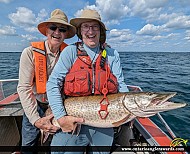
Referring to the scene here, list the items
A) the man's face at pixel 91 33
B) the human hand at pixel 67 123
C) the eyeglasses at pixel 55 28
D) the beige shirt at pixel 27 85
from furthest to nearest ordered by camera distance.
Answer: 1. the eyeglasses at pixel 55 28
2. the beige shirt at pixel 27 85
3. the man's face at pixel 91 33
4. the human hand at pixel 67 123

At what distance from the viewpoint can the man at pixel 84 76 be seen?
2.15 m

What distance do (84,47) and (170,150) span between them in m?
1.83

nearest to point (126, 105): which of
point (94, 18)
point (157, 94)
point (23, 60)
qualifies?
point (157, 94)

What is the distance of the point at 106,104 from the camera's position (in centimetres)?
234

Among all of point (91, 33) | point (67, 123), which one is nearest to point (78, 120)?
point (67, 123)

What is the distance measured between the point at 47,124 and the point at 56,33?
124cm

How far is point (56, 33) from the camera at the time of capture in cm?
257

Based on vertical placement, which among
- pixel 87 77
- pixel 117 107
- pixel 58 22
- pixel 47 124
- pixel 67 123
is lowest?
pixel 47 124

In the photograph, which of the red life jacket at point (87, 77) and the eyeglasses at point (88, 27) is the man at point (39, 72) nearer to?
the eyeglasses at point (88, 27)

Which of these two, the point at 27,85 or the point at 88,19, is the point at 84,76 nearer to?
the point at 88,19

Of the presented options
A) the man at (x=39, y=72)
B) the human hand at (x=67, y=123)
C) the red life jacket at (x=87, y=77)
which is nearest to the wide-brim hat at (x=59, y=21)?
the man at (x=39, y=72)

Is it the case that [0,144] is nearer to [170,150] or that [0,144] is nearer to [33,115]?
[33,115]

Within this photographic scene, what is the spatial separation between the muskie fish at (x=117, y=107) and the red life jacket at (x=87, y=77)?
0.11 m

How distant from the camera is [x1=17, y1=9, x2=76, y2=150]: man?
242cm
